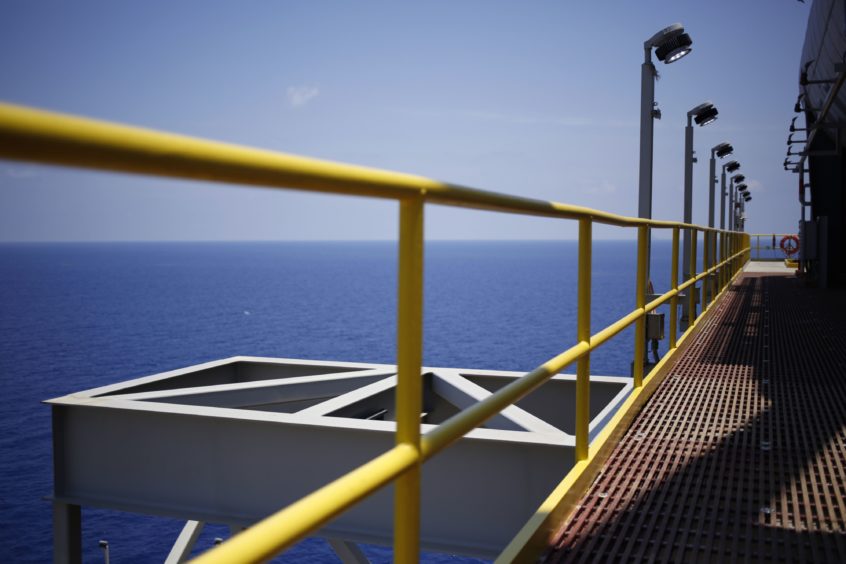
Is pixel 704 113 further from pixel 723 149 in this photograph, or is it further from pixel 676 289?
pixel 676 289

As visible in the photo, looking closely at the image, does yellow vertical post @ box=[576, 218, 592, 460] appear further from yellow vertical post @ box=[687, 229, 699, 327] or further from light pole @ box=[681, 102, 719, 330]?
light pole @ box=[681, 102, 719, 330]

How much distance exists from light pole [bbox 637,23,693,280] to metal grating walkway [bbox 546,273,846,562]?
9.28ft

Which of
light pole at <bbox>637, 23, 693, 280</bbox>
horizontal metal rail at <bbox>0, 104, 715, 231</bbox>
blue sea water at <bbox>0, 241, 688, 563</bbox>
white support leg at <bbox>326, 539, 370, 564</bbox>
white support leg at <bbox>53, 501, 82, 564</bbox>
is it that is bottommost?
blue sea water at <bbox>0, 241, 688, 563</bbox>

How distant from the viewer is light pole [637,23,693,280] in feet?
27.9

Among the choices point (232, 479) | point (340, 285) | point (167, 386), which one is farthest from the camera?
point (340, 285)

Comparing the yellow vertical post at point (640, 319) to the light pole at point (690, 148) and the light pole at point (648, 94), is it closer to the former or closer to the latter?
the light pole at point (648, 94)

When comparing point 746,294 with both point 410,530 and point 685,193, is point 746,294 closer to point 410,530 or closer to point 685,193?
point 685,193

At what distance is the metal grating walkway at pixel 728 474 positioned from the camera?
2.61 m

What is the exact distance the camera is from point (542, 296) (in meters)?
109

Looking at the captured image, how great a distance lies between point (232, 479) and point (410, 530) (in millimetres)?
6170

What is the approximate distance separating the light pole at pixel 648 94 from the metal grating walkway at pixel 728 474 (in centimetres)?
283

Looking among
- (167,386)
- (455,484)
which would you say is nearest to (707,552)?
(455,484)

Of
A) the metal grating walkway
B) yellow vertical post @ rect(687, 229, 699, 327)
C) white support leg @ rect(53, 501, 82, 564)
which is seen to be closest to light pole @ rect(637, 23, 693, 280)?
yellow vertical post @ rect(687, 229, 699, 327)

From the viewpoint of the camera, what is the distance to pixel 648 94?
8.48 meters
